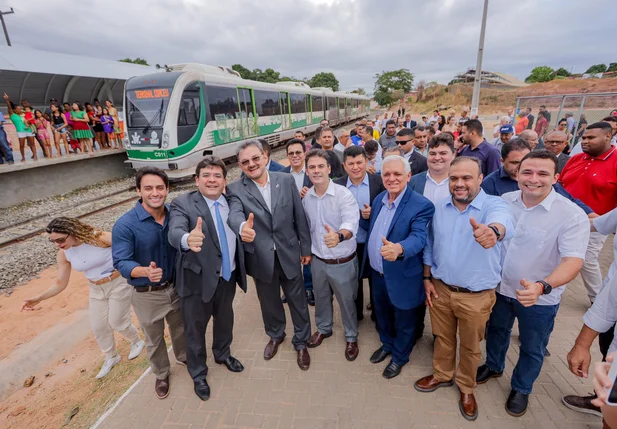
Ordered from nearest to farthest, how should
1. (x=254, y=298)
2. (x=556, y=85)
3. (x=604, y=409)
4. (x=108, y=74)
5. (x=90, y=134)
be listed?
1. (x=604, y=409)
2. (x=254, y=298)
3. (x=90, y=134)
4. (x=108, y=74)
5. (x=556, y=85)

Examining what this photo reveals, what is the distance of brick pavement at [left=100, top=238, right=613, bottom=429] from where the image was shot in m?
2.33

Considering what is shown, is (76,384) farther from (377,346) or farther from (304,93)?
(304,93)

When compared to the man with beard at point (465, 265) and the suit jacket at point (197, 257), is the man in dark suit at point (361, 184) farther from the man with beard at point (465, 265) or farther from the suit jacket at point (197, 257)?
the suit jacket at point (197, 257)

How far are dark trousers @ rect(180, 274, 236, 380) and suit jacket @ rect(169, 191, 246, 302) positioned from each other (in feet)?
0.43

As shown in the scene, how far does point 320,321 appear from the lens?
3230 millimetres

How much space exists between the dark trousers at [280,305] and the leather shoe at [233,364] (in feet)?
1.37

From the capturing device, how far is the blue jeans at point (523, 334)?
2.16 m

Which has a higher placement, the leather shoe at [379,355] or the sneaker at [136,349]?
the leather shoe at [379,355]

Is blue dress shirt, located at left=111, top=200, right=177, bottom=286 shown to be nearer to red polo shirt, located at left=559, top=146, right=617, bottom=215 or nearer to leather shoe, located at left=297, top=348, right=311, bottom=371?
leather shoe, located at left=297, top=348, right=311, bottom=371

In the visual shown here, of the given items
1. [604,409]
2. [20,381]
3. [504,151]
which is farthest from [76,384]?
[504,151]

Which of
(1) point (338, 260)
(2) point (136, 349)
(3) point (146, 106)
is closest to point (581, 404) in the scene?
(1) point (338, 260)

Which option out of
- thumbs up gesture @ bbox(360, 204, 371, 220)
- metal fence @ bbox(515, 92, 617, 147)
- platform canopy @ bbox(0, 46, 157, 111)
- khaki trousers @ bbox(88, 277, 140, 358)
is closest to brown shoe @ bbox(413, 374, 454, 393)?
thumbs up gesture @ bbox(360, 204, 371, 220)

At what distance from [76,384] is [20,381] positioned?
0.73m

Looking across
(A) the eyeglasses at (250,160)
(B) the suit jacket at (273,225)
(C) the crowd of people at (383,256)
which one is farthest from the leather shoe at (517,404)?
(A) the eyeglasses at (250,160)
